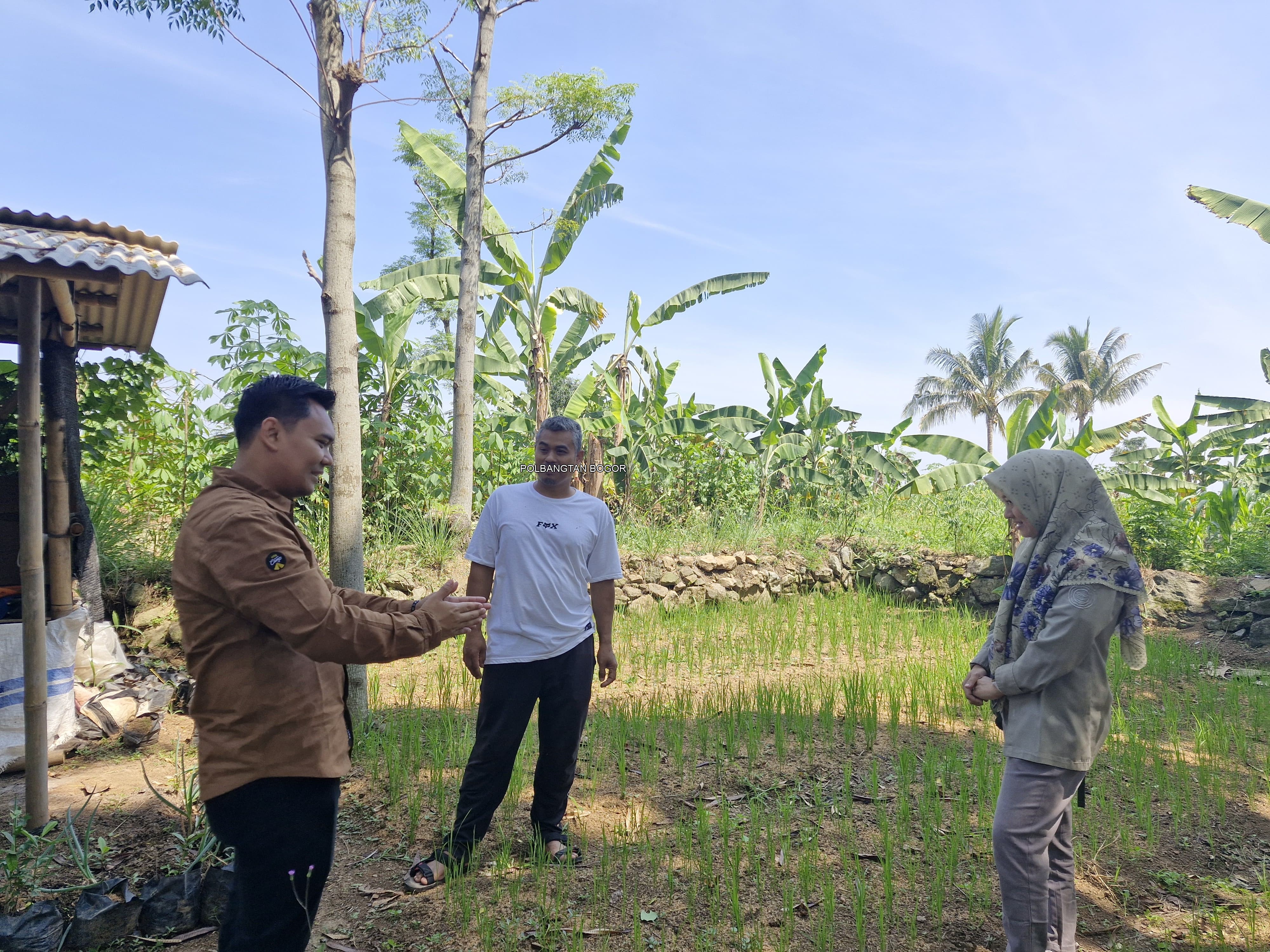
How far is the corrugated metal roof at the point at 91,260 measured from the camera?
3717mm

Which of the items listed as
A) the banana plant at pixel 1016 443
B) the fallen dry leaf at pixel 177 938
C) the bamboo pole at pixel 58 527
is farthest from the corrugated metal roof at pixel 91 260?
the banana plant at pixel 1016 443

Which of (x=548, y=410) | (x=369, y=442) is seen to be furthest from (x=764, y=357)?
(x=369, y=442)

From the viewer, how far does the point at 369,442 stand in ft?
32.9

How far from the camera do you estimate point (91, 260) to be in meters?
3.75

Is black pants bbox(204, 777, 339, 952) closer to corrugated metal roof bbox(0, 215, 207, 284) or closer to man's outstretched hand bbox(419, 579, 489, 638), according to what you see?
man's outstretched hand bbox(419, 579, 489, 638)

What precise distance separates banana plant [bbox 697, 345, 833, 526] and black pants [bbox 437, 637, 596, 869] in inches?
461

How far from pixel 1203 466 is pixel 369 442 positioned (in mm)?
14795

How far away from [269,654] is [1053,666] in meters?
2.49

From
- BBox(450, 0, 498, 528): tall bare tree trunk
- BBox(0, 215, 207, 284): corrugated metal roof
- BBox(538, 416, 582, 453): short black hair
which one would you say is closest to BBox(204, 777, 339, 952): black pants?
BBox(538, 416, 582, 453): short black hair

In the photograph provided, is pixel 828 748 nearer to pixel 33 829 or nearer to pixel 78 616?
pixel 33 829

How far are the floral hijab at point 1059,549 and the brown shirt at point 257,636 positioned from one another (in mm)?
2178

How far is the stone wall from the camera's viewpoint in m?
10.6

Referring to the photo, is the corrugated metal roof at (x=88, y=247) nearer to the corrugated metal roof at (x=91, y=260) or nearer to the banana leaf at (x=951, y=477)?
the corrugated metal roof at (x=91, y=260)

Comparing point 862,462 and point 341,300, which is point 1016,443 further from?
point 341,300
